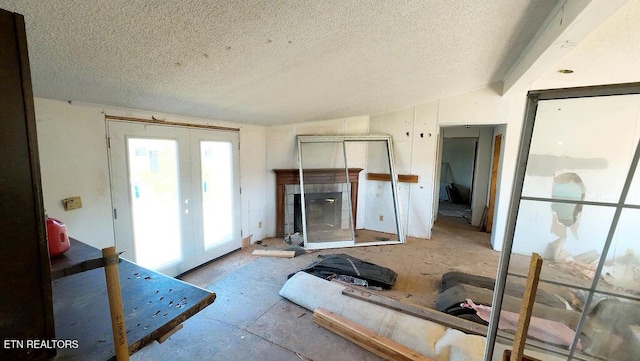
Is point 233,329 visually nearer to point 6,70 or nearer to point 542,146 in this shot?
point 6,70

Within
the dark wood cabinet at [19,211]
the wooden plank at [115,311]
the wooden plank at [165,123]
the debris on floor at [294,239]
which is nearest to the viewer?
the dark wood cabinet at [19,211]

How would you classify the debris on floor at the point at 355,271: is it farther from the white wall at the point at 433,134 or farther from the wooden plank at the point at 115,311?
the wooden plank at the point at 115,311

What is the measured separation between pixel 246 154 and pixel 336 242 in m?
2.02

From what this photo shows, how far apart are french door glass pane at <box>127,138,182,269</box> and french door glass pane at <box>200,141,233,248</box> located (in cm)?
42

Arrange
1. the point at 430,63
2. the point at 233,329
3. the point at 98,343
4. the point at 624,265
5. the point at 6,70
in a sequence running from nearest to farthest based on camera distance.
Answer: the point at 6,70 → the point at 98,343 → the point at 624,265 → the point at 233,329 → the point at 430,63

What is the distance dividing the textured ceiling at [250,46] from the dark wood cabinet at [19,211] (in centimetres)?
69

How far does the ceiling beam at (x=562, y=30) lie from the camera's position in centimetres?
152

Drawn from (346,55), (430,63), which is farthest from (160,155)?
(430,63)

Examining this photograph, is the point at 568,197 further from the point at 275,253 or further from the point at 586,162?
the point at 275,253

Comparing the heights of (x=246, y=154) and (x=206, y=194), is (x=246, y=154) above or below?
above

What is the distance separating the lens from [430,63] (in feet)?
8.82

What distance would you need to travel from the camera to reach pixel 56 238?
39.5 inches

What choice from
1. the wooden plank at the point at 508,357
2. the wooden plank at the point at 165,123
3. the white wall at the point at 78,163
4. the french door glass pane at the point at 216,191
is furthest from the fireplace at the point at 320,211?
the wooden plank at the point at 508,357

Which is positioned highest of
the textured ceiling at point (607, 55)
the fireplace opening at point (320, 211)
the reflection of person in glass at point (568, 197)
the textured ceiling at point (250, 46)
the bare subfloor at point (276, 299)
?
the textured ceiling at point (607, 55)
